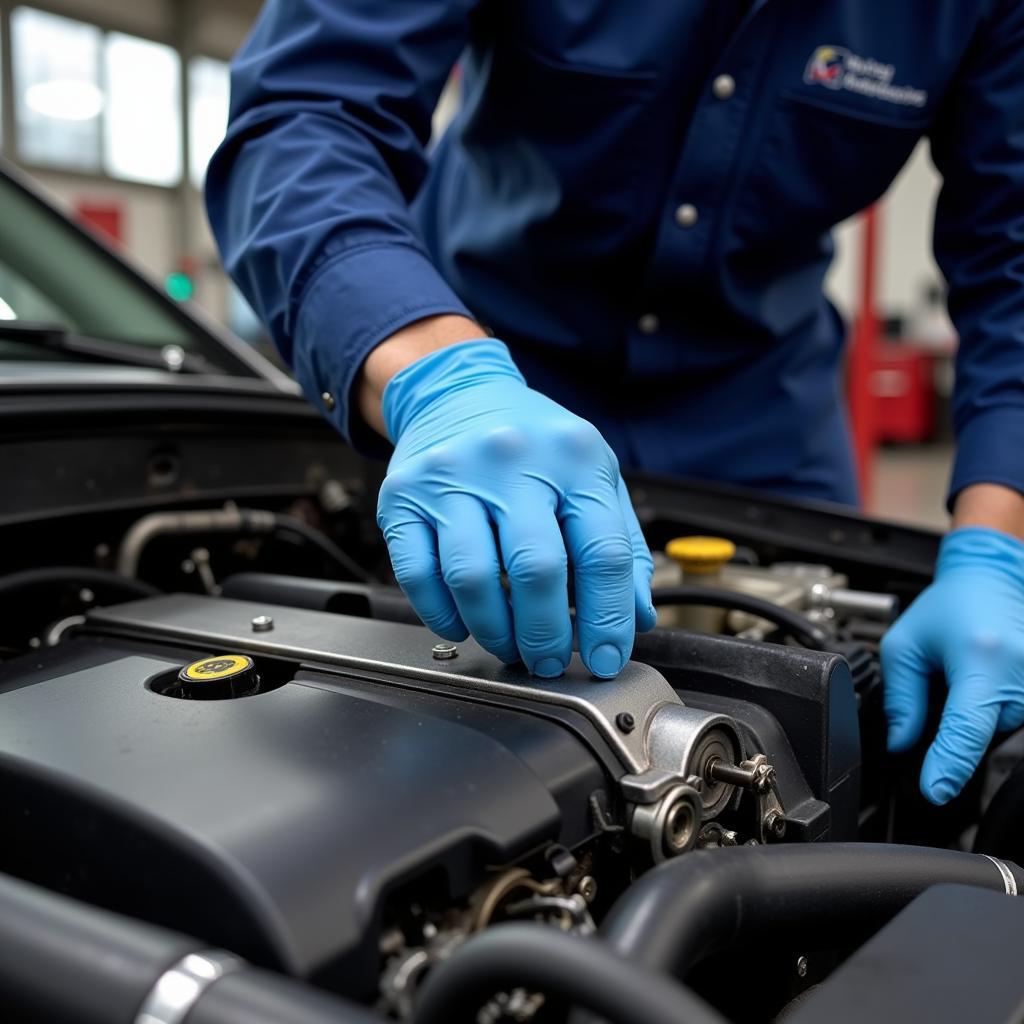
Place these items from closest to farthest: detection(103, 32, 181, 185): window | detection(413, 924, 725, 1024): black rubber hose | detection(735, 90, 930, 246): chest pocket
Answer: detection(413, 924, 725, 1024): black rubber hose
detection(735, 90, 930, 246): chest pocket
detection(103, 32, 181, 185): window

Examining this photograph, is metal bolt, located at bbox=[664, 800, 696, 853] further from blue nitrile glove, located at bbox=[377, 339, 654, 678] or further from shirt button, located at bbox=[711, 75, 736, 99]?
shirt button, located at bbox=[711, 75, 736, 99]

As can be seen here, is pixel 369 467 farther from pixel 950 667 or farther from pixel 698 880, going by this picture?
pixel 698 880

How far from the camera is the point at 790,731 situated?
687mm

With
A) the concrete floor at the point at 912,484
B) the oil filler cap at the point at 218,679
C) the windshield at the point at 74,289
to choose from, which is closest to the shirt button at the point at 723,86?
the windshield at the point at 74,289

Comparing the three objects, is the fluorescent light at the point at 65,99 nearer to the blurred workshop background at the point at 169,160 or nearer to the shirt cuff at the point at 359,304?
the blurred workshop background at the point at 169,160

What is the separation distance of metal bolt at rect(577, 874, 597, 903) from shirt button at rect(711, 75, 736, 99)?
0.94m

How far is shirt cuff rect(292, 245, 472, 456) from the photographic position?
0.88m

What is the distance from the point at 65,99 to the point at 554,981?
8845 millimetres

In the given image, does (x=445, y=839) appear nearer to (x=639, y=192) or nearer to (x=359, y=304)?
(x=359, y=304)

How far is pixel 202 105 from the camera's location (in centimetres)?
874

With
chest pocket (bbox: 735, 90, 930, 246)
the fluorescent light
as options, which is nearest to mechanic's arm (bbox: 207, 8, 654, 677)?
chest pocket (bbox: 735, 90, 930, 246)

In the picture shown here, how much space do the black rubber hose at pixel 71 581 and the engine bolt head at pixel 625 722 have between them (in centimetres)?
53

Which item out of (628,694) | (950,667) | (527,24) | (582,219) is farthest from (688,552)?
(527,24)

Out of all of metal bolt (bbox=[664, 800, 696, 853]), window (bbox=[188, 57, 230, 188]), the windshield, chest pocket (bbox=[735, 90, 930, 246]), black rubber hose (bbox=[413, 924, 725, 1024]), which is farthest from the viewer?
window (bbox=[188, 57, 230, 188])
